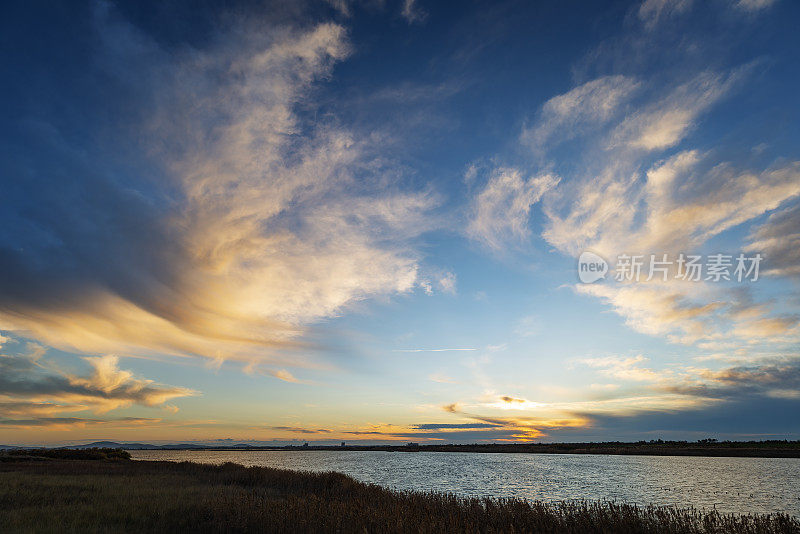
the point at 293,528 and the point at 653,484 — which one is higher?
the point at 293,528

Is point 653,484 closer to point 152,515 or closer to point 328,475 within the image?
point 328,475

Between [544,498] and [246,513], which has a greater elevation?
[246,513]

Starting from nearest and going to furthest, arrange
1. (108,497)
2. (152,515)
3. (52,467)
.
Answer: (152,515) < (108,497) < (52,467)

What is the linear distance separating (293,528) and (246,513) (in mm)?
3539

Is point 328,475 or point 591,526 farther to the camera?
point 328,475

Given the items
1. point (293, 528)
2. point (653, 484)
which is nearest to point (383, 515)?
point (293, 528)

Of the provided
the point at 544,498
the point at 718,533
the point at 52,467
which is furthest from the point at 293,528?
the point at 52,467

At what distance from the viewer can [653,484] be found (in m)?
43.2

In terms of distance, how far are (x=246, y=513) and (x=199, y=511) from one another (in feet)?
10.9

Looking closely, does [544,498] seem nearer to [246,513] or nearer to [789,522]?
[789,522]

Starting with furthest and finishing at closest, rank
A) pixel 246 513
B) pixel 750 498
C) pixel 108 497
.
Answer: pixel 750 498, pixel 108 497, pixel 246 513

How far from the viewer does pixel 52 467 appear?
41062mm

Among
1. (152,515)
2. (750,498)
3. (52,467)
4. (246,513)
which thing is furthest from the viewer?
(52,467)

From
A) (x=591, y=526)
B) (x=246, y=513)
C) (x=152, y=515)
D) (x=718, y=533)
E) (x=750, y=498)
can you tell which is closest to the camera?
(x=718, y=533)
